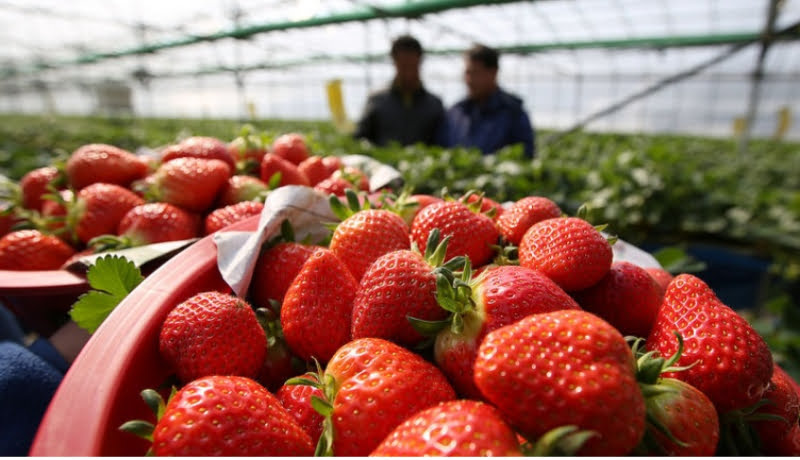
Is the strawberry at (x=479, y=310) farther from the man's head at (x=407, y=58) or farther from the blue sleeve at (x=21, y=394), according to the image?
the man's head at (x=407, y=58)

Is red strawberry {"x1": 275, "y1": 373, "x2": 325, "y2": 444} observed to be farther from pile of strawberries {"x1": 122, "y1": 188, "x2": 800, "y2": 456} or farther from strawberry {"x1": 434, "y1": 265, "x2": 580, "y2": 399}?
strawberry {"x1": 434, "y1": 265, "x2": 580, "y2": 399}

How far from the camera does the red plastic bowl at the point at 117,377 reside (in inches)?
24.6

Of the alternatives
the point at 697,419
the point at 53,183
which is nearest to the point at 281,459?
the point at 697,419

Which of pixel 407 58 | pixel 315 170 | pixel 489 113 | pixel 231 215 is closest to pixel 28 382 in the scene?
pixel 231 215

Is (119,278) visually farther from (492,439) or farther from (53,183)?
(53,183)

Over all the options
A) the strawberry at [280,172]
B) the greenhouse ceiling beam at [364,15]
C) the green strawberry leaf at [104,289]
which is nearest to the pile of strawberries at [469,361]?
the green strawberry leaf at [104,289]

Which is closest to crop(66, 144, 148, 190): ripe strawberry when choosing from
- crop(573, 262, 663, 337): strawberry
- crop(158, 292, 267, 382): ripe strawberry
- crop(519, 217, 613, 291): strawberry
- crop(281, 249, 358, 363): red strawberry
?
crop(158, 292, 267, 382): ripe strawberry

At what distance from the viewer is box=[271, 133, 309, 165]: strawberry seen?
2106 millimetres

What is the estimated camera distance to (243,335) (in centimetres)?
90

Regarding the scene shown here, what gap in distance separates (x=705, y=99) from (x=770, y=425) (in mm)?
31162

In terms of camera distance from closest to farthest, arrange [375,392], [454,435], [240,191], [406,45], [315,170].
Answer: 1. [454,435]
2. [375,392]
3. [240,191]
4. [315,170]
5. [406,45]

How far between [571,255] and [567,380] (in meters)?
0.37

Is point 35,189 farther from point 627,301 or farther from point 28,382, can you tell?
point 627,301

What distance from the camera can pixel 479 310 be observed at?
2.55 feet
